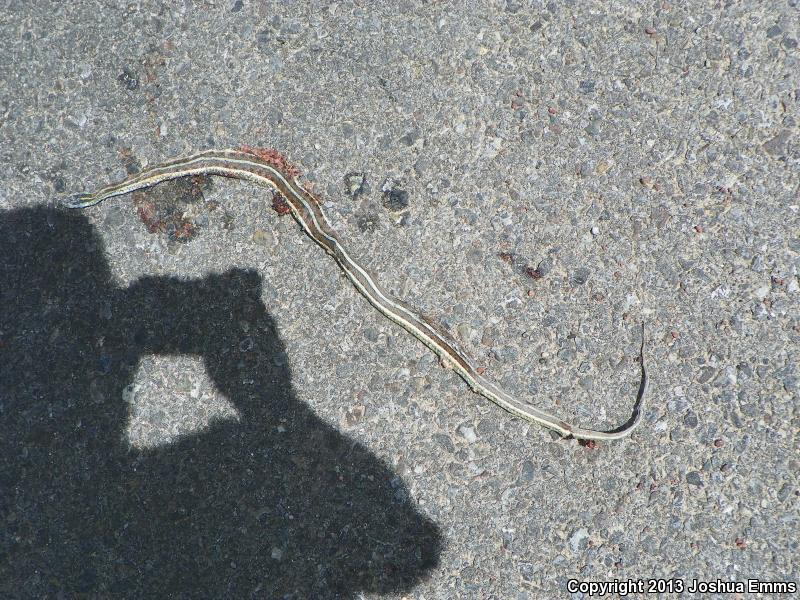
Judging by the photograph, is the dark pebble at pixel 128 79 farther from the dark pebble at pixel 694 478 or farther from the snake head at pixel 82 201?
the dark pebble at pixel 694 478

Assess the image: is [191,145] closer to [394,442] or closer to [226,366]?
[226,366]

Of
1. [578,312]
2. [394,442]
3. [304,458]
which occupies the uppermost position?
[578,312]

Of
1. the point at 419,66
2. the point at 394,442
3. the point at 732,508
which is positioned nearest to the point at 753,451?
the point at 732,508

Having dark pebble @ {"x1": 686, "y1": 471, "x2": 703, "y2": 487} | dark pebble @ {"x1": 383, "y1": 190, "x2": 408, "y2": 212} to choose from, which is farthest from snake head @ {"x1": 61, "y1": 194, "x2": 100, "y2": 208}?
dark pebble @ {"x1": 686, "y1": 471, "x2": 703, "y2": 487}

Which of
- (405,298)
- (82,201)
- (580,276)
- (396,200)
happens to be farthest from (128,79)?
(580,276)

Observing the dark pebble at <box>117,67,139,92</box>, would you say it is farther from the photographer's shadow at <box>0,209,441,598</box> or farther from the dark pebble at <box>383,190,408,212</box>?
the dark pebble at <box>383,190,408,212</box>

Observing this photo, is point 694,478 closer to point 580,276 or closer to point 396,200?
point 580,276
